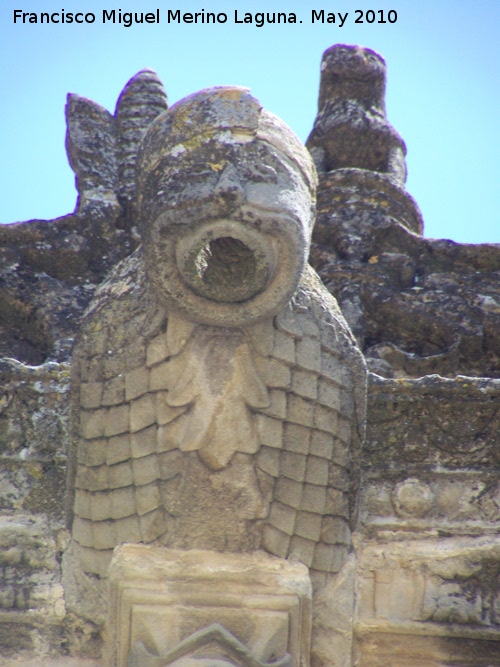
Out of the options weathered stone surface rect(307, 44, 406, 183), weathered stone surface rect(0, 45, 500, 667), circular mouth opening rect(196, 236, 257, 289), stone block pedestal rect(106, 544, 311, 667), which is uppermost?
weathered stone surface rect(307, 44, 406, 183)

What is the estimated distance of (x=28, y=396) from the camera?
4332 mm

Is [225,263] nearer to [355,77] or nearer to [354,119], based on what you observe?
[354,119]

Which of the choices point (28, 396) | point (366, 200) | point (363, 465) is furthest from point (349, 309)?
point (28, 396)

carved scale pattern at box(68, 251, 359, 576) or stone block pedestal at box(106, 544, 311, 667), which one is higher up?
carved scale pattern at box(68, 251, 359, 576)

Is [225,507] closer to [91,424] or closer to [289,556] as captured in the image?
[289,556]

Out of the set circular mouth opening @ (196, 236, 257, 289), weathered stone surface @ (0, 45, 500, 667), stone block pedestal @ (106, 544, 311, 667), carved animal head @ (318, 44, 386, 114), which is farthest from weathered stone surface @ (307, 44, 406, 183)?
stone block pedestal @ (106, 544, 311, 667)

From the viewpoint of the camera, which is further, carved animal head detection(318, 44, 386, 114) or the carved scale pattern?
carved animal head detection(318, 44, 386, 114)

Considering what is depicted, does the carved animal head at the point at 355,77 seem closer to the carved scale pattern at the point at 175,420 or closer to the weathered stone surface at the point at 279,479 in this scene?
the weathered stone surface at the point at 279,479

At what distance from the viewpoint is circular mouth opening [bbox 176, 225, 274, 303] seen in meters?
3.70

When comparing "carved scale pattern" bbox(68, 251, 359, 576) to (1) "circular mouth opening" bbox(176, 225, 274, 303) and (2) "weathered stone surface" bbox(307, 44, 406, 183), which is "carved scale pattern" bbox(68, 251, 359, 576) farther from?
(2) "weathered stone surface" bbox(307, 44, 406, 183)

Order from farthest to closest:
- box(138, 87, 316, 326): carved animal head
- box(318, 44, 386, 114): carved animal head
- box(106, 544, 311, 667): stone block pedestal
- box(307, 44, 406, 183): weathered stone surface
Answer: box(318, 44, 386, 114): carved animal head, box(307, 44, 406, 183): weathered stone surface, box(106, 544, 311, 667): stone block pedestal, box(138, 87, 316, 326): carved animal head

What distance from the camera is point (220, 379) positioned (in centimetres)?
389

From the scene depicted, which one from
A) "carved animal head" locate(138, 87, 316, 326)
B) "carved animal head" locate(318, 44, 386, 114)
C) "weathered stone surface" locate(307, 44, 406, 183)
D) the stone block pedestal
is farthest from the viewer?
"carved animal head" locate(318, 44, 386, 114)

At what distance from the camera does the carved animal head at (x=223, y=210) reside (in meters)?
3.70
